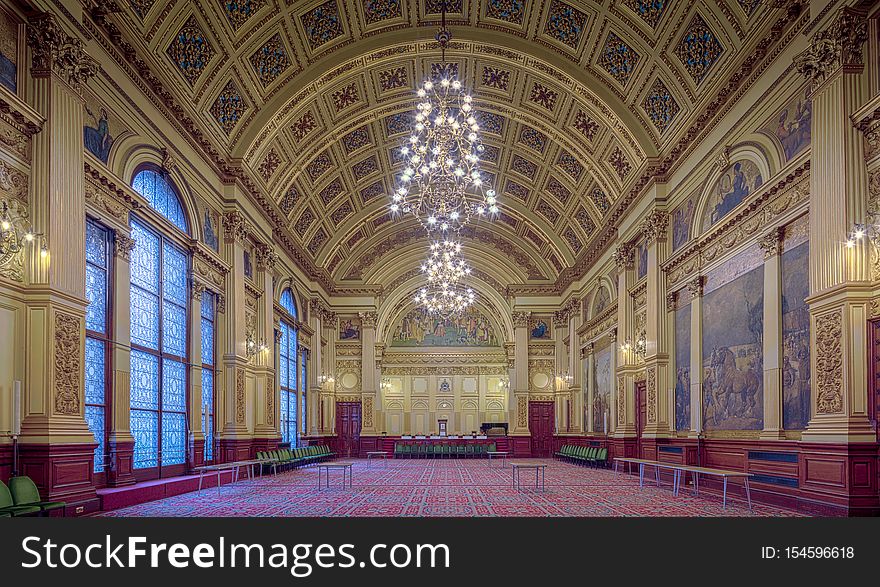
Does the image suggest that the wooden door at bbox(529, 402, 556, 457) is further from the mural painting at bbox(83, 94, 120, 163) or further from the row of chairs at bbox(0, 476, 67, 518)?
the row of chairs at bbox(0, 476, 67, 518)

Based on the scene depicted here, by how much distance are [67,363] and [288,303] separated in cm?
1714

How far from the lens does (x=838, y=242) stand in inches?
418

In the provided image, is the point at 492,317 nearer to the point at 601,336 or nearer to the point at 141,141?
the point at 601,336

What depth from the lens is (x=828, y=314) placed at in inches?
426

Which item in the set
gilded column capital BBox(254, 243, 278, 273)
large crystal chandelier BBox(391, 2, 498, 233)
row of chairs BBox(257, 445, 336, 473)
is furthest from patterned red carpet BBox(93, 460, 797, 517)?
gilded column capital BBox(254, 243, 278, 273)

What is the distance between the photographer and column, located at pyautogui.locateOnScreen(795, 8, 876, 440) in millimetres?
10250

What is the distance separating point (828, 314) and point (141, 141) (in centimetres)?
1222

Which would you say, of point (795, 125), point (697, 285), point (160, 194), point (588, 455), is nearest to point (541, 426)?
point (588, 455)

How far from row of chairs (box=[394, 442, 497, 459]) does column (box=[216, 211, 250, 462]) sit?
1476 cm

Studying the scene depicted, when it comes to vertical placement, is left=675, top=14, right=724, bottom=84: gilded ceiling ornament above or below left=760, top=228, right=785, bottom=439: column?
above

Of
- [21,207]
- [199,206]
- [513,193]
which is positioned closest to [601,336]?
[513,193]

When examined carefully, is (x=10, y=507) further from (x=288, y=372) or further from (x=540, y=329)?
(x=540, y=329)

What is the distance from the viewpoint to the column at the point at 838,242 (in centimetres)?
1025

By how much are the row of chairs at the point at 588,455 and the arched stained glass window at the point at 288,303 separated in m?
11.3
